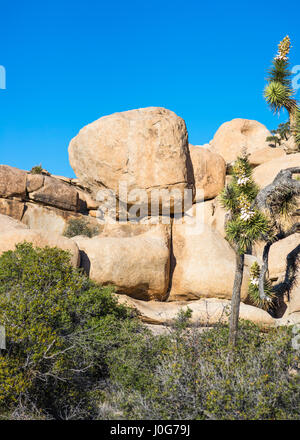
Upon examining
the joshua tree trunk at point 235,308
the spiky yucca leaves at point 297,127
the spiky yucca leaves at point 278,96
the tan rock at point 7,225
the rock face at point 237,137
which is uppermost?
the rock face at point 237,137

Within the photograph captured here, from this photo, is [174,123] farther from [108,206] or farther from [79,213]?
[79,213]

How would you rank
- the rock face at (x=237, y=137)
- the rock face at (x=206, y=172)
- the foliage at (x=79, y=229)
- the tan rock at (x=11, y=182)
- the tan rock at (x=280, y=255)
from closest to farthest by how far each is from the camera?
the tan rock at (x=280, y=255) < the rock face at (x=206, y=172) < the foliage at (x=79, y=229) < the tan rock at (x=11, y=182) < the rock face at (x=237, y=137)

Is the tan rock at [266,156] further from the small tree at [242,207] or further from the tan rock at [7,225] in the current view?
the small tree at [242,207]

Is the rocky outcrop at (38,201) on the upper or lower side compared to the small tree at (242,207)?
upper

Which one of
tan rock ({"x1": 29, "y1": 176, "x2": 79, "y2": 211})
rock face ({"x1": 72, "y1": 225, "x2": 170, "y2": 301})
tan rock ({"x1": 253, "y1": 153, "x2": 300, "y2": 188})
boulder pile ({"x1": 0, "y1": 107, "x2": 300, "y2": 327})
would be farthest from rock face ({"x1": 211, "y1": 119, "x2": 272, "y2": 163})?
rock face ({"x1": 72, "y1": 225, "x2": 170, "y2": 301})

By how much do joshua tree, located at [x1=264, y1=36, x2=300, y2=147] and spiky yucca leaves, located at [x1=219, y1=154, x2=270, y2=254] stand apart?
3195 millimetres

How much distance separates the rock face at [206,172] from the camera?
17.8 metres

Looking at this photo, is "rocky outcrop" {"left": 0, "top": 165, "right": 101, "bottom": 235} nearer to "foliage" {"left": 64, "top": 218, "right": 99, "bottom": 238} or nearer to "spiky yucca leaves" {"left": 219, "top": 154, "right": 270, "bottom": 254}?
"foliage" {"left": 64, "top": 218, "right": 99, "bottom": 238}

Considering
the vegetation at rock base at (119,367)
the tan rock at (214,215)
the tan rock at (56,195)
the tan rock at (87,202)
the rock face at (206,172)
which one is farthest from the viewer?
the tan rock at (87,202)

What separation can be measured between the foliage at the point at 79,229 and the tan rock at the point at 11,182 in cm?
308

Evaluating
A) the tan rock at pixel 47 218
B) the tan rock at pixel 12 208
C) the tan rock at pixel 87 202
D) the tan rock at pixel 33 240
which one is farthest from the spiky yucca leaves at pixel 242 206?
the tan rock at pixel 87 202

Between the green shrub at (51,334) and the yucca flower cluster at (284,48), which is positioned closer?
the green shrub at (51,334)

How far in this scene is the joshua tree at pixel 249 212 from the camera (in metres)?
8.59

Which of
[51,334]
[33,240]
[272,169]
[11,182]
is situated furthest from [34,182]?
[51,334]
